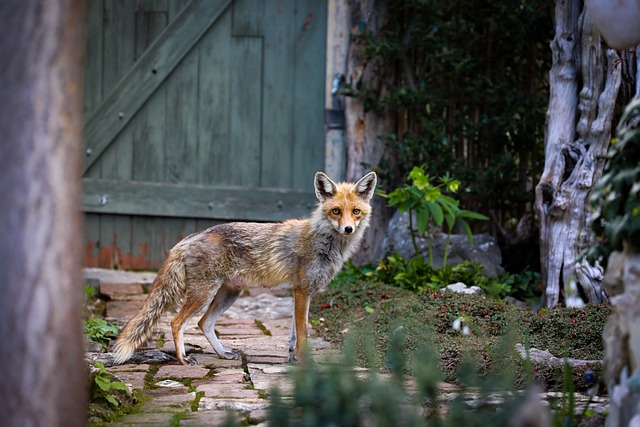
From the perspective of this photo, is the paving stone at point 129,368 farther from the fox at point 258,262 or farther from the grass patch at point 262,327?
the grass patch at point 262,327

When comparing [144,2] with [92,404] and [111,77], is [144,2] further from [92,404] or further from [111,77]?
[92,404]

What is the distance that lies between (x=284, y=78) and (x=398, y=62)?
55.8 inches

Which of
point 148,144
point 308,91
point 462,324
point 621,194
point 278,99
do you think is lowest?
point 462,324

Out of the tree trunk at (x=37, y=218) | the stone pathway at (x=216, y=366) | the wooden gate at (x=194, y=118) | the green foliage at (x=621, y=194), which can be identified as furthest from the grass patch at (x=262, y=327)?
the tree trunk at (x=37, y=218)

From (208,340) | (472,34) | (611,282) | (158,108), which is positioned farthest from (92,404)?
(472,34)

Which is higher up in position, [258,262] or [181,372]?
[258,262]

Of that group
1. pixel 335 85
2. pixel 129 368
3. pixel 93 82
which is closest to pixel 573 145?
pixel 335 85

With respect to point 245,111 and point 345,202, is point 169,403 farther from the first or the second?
point 245,111

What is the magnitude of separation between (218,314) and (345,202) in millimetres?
1351

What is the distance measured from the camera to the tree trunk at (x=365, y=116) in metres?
9.29

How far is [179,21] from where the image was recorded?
9.49m

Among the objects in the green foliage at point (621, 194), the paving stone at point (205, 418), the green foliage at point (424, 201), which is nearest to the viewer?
the green foliage at point (621, 194)

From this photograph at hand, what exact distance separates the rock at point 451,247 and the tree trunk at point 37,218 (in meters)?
6.22

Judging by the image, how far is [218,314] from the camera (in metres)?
6.22
